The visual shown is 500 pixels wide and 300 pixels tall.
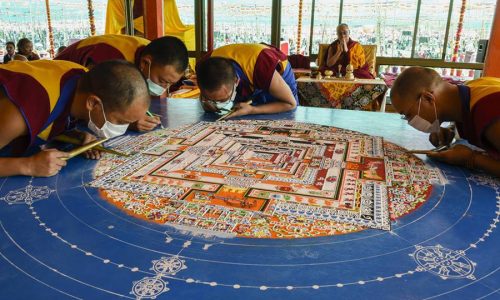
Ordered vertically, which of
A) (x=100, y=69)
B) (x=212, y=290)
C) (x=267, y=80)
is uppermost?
(x=100, y=69)

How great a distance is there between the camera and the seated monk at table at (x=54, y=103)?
4.33 ft

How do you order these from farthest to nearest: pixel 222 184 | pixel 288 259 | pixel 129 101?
pixel 129 101
pixel 222 184
pixel 288 259

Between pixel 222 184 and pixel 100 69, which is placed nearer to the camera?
pixel 222 184

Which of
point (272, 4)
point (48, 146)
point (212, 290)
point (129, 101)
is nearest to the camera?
point (212, 290)

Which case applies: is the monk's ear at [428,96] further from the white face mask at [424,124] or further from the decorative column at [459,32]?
the decorative column at [459,32]

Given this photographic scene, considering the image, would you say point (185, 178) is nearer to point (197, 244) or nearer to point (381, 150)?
point (197, 244)

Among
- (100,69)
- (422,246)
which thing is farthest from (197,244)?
(100,69)

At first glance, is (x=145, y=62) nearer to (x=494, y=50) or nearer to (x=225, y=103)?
(x=225, y=103)

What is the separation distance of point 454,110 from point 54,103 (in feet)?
5.15

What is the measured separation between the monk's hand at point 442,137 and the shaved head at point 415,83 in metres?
0.24

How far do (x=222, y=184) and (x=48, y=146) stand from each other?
840mm

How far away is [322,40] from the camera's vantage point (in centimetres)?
780

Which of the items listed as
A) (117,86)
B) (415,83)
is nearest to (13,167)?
Answer: (117,86)

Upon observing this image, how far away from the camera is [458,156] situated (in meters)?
1.50
